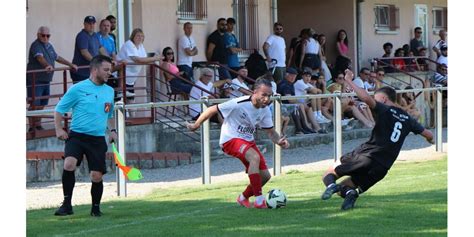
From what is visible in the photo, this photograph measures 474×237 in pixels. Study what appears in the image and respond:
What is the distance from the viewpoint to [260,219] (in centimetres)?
1129

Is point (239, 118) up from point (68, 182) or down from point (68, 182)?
up

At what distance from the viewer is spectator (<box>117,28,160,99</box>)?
21.1m

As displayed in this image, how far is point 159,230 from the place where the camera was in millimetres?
10570

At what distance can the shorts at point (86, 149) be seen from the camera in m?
12.0

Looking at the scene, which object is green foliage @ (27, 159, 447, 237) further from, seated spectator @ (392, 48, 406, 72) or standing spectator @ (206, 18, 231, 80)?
seated spectator @ (392, 48, 406, 72)

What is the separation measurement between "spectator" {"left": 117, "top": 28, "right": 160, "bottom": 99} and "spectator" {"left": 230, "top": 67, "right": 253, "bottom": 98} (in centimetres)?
233

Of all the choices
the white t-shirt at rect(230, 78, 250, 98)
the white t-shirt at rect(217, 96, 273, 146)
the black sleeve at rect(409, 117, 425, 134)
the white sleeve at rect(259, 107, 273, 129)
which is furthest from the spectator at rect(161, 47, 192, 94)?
the black sleeve at rect(409, 117, 425, 134)

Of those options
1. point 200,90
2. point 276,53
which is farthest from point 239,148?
point 276,53

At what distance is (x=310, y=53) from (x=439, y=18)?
422 inches

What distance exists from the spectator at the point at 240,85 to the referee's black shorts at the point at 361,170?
10.9 m

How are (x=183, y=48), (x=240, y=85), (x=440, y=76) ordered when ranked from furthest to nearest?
1. (x=440, y=76)
2. (x=183, y=48)
3. (x=240, y=85)

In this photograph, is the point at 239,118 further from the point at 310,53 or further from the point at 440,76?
the point at 440,76

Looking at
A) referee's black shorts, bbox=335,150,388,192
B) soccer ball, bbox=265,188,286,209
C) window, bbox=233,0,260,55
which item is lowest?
soccer ball, bbox=265,188,286,209
